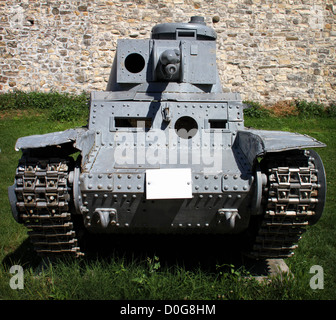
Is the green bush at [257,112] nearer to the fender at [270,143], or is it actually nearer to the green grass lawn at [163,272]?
the green grass lawn at [163,272]

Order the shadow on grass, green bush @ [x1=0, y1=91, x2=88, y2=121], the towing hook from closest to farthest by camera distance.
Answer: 1. the towing hook
2. the shadow on grass
3. green bush @ [x1=0, y1=91, x2=88, y2=121]

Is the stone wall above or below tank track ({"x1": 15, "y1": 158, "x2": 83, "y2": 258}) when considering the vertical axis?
above

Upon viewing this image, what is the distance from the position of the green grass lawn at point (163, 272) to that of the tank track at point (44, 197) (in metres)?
0.55

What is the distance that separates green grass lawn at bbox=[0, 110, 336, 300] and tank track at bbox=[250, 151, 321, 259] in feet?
2.07

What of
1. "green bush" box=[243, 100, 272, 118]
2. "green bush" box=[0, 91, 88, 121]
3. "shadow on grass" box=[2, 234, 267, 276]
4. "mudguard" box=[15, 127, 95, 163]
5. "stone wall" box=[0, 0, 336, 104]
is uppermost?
"stone wall" box=[0, 0, 336, 104]

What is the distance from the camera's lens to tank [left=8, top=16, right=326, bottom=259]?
3713mm

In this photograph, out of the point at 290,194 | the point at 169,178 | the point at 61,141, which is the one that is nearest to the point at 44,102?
the point at 61,141

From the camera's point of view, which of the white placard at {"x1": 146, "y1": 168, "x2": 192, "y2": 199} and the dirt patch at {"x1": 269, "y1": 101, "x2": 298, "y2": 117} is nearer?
the white placard at {"x1": 146, "y1": 168, "x2": 192, "y2": 199}

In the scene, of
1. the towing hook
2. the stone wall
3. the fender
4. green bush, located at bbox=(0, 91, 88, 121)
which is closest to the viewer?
the fender

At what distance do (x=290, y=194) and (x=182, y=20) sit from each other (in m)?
10.3

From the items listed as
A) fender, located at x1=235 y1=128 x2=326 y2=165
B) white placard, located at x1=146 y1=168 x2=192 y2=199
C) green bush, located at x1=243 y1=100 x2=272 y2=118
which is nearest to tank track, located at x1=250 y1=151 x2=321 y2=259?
fender, located at x1=235 y1=128 x2=326 y2=165

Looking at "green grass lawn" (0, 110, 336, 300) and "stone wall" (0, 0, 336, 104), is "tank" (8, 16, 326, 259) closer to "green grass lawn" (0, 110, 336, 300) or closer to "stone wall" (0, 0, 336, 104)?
"green grass lawn" (0, 110, 336, 300)

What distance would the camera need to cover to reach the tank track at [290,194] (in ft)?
12.0

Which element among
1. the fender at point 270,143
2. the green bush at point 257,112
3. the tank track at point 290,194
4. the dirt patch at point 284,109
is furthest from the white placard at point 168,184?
the dirt patch at point 284,109
